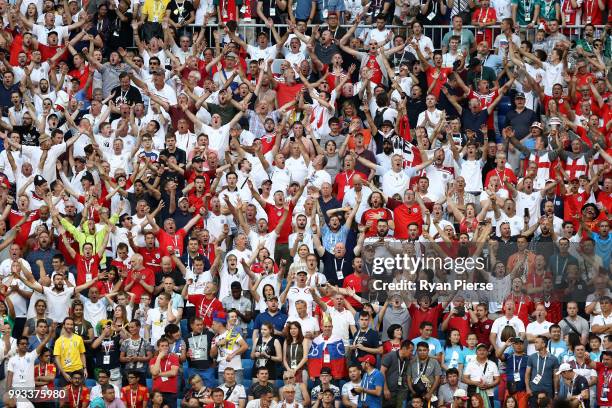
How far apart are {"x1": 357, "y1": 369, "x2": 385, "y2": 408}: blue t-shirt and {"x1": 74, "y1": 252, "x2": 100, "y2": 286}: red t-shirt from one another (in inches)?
175

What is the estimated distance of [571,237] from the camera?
27.4 metres

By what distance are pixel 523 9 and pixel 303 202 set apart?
6.51m

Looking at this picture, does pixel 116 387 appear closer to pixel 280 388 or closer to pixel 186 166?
pixel 280 388

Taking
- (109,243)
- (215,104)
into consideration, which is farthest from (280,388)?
(215,104)

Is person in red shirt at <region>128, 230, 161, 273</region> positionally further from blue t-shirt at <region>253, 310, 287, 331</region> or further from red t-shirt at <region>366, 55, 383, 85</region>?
red t-shirt at <region>366, 55, 383, 85</region>

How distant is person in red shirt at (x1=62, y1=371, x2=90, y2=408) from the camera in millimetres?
25062

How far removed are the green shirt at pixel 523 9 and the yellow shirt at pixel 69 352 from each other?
421 inches

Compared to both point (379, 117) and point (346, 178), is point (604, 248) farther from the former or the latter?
point (379, 117)

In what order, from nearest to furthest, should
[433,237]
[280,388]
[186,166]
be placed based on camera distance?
[280,388] → [433,237] → [186,166]

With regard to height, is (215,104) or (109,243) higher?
(215,104)

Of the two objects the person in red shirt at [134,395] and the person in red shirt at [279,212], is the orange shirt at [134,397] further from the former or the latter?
the person in red shirt at [279,212]

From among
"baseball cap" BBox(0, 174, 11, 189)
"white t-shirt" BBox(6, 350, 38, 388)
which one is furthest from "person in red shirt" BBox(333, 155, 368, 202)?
"white t-shirt" BBox(6, 350, 38, 388)

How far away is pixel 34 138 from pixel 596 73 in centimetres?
938

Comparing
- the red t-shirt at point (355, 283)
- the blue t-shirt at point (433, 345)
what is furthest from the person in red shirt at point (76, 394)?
the blue t-shirt at point (433, 345)
